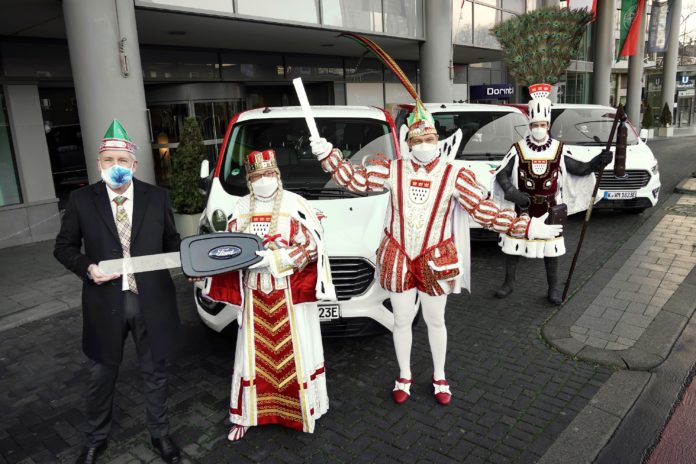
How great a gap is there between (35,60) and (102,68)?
2859 millimetres

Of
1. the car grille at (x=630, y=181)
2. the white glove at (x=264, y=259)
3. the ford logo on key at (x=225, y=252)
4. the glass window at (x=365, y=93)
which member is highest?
the glass window at (x=365, y=93)

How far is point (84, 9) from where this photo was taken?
7180 mm

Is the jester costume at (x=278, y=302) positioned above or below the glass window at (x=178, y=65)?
below

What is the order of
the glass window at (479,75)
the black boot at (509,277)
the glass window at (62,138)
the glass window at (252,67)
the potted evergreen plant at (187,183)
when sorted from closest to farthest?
the black boot at (509,277), the potted evergreen plant at (187,183), the glass window at (62,138), the glass window at (252,67), the glass window at (479,75)

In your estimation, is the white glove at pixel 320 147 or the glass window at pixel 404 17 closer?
the white glove at pixel 320 147

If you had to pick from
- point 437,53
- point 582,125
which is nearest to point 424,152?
point 582,125

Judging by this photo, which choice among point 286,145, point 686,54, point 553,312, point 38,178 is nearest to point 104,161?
point 286,145

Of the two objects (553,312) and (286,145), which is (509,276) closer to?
(553,312)

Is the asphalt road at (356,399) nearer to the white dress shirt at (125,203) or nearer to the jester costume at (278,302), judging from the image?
the jester costume at (278,302)

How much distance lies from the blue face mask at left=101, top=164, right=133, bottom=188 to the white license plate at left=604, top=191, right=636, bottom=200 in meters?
8.49

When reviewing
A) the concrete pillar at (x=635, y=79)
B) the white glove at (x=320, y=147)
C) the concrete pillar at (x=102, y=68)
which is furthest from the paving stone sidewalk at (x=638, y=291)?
the concrete pillar at (x=635, y=79)

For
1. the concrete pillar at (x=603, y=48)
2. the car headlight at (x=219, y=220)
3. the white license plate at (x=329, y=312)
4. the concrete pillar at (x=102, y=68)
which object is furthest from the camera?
the concrete pillar at (x=603, y=48)

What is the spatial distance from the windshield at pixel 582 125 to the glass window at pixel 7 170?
967cm

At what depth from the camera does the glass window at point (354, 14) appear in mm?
11195
